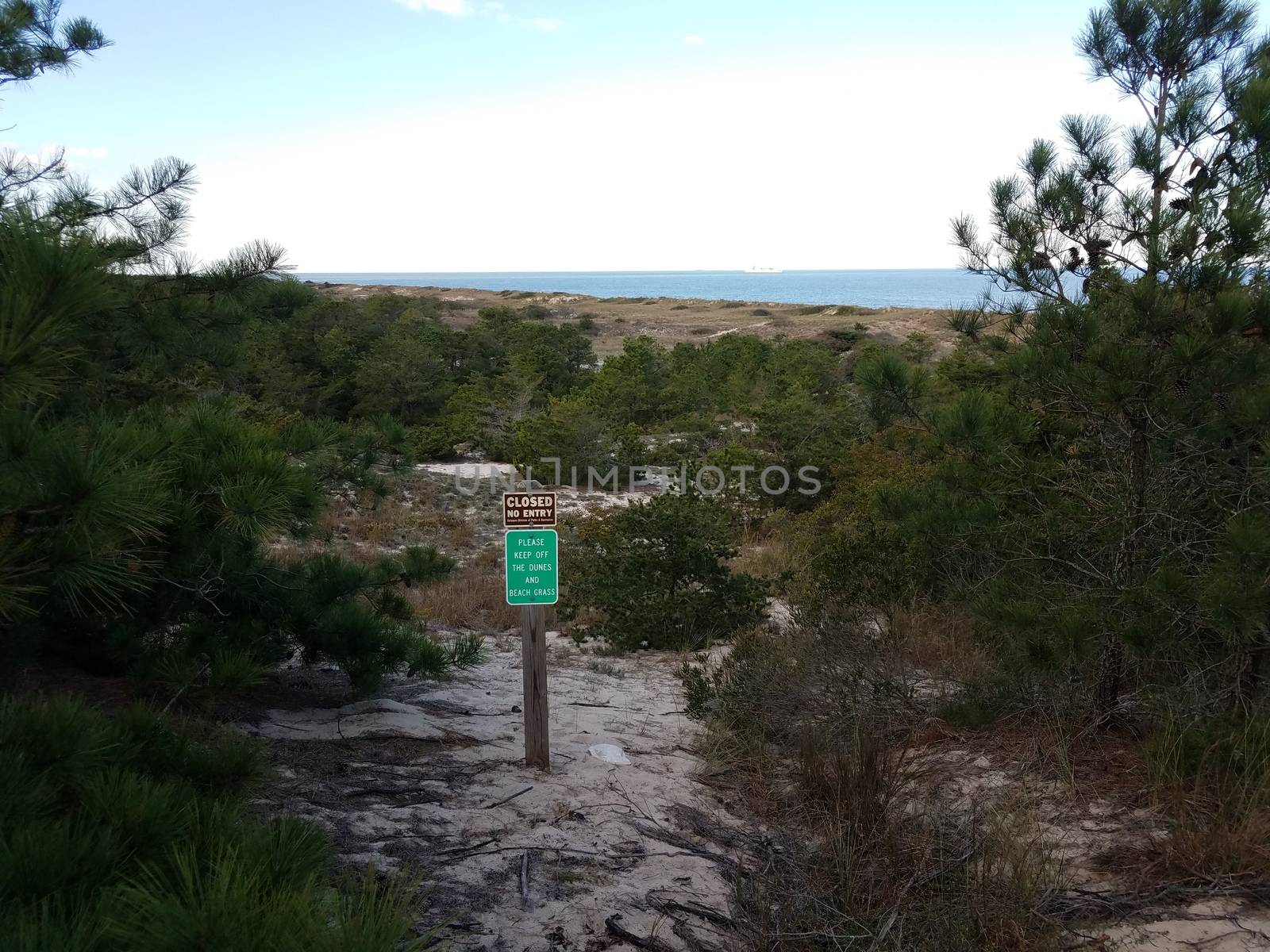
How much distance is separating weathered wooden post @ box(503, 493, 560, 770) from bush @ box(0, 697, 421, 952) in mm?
1981

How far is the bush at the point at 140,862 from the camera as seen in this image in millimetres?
1751

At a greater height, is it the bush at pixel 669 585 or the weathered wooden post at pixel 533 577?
the weathered wooden post at pixel 533 577

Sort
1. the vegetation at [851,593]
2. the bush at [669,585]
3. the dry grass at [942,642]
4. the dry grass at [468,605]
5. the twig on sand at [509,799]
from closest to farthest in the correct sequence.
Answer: the vegetation at [851,593]
the twig on sand at [509,799]
the dry grass at [942,642]
the bush at [669,585]
the dry grass at [468,605]

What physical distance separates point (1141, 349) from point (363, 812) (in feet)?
13.0

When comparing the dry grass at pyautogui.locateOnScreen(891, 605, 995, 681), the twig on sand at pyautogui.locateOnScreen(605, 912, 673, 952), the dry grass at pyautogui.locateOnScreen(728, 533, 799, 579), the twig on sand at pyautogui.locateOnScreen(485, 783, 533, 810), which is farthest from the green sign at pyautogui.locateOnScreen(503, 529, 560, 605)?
the dry grass at pyautogui.locateOnScreen(728, 533, 799, 579)

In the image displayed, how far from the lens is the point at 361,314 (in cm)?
2641

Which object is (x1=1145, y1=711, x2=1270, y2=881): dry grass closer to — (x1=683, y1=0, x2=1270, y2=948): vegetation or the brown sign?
(x1=683, y1=0, x2=1270, y2=948): vegetation

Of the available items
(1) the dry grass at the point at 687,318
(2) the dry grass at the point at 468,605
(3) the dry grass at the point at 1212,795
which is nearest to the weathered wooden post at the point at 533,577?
(3) the dry grass at the point at 1212,795

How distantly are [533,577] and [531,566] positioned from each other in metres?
0.05

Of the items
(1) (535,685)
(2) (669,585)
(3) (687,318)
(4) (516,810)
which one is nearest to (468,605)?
(2) (669,585)

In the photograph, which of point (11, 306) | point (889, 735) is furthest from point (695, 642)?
point (11, 306)

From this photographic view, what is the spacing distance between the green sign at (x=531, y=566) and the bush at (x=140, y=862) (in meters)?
2.00

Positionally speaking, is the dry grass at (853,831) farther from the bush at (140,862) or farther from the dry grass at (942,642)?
the bush at (140,862)

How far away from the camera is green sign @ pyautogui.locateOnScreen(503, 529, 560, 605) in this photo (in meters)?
4.95
